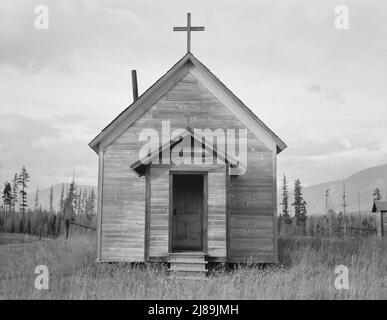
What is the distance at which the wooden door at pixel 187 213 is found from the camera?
15367mm

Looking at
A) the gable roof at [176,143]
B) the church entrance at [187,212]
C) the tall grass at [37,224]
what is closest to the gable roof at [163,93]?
the gable roof at [176,143]

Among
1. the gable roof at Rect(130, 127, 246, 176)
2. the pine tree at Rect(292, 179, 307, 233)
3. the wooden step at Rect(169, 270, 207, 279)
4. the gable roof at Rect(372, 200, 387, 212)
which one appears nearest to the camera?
the wooden step at Rect(169, 270, 207, 279)

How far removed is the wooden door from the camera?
15.4 meters

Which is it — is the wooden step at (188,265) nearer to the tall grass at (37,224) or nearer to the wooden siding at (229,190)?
the wooden siding at (229,190)

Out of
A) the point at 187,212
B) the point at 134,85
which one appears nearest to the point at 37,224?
the point at 134,85

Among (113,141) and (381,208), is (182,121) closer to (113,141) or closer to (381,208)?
(113,141)

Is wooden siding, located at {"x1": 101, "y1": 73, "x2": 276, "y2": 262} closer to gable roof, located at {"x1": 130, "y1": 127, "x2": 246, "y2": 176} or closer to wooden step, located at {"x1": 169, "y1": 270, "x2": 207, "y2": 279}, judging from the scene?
gable roof, located at {"x1": 130, "y1": 127, "x2": 246, "y2": 176}

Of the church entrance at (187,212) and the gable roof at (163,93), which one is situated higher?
the gable roof at (163,93)

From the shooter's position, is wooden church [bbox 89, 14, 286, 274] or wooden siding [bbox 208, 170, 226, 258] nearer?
wooden siding [bbox 208, 170, 226, 258]

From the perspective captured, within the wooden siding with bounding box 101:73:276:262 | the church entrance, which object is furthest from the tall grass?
the wooden siding with bounding box 101:73:276:262

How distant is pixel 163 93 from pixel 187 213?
427 cm

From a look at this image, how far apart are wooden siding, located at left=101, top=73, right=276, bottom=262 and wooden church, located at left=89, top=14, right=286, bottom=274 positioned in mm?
31

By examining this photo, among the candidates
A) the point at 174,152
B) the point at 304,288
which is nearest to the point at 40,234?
the point at 174,152

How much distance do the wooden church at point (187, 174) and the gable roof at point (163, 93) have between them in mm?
32
